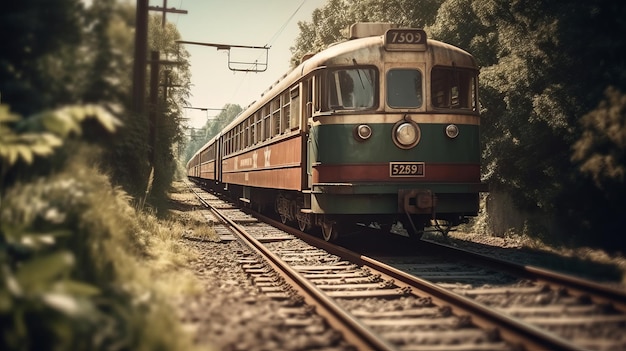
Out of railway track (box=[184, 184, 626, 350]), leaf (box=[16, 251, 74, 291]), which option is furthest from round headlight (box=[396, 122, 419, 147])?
leaf (box=[16, 251, 74, 291])

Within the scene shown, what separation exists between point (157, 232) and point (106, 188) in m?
2.87

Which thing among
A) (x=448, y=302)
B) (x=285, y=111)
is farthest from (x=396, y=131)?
(x=448, y=302)

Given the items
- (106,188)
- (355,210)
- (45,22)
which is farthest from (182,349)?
(355,210)

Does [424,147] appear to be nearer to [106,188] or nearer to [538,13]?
[106,188]

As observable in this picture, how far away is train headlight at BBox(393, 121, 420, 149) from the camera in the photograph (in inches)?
329

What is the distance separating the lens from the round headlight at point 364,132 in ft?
27.3

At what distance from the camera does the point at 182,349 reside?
3518 millimetres

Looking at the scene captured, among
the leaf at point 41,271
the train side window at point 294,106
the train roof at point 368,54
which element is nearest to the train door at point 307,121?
the train roof at point 368,54

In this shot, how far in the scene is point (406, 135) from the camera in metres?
8.37

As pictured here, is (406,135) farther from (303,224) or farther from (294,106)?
(303,224)

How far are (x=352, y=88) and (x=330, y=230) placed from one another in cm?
250

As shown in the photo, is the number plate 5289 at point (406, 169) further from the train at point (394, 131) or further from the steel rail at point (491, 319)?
the steel rail at point (491, 319)

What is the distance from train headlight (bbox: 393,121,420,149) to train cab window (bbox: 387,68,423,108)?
336 mm

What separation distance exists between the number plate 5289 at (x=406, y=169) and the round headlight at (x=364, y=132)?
0.53 meters
